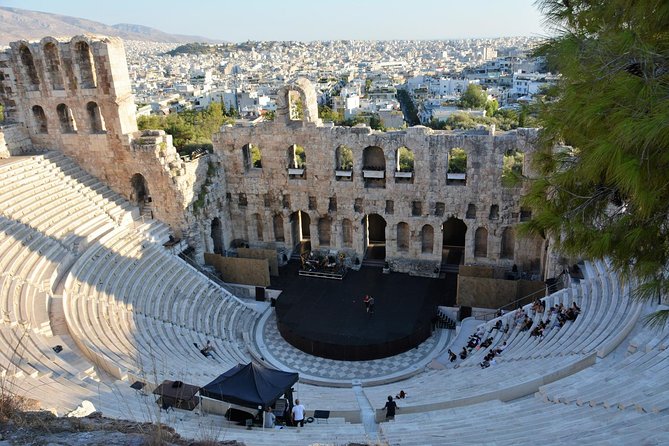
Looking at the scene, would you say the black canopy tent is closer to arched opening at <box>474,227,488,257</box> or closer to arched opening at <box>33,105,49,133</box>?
arched opening at <box>474,227,488,257</box>

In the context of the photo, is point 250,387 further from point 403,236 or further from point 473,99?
point 473,99

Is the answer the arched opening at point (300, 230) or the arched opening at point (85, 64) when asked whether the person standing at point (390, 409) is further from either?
the arched opening at point (85, 64)

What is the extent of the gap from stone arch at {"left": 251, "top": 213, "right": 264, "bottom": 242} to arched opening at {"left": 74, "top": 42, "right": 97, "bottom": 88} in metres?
9.73

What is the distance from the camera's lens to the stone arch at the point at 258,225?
91.2 ft

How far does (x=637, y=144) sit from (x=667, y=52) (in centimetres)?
136

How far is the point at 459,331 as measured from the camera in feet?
69.7

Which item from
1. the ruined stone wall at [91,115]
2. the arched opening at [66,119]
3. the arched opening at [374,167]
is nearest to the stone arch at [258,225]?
the ruined stone wall at [91,115]

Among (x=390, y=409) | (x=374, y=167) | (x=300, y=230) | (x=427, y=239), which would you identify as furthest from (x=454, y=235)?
(x=390, y=409)

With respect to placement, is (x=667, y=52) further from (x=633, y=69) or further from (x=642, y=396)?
(x=642, y=396)

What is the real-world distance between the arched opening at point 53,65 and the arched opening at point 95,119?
1478mm

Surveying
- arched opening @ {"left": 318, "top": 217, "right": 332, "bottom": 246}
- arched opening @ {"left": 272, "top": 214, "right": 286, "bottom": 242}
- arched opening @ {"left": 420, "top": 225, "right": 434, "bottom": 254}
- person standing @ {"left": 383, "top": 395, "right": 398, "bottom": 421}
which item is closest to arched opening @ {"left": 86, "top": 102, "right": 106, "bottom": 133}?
arched opening @ {"left": 272, "top": 214, "right": 286, "bottom": 242}

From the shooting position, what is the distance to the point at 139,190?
26.0 m

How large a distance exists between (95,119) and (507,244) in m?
20.7

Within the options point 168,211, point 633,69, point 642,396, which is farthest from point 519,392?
point 168,211
